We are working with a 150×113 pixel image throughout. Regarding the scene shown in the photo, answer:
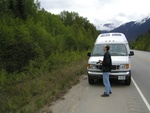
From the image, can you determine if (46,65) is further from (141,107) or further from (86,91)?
(141,107)

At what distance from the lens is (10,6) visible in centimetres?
3691

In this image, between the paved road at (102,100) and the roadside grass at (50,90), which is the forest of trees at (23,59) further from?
→ the paved road at (102,100)

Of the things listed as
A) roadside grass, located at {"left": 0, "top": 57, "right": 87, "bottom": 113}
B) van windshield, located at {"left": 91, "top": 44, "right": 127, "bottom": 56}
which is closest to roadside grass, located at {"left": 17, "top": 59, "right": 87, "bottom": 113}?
roadside grass, located at {"left": 0, "top": 57, "right": 87, "bottom": 113}

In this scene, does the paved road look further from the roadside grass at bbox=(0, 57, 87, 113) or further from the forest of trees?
the forest of trees

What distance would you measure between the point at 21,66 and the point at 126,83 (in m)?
12.3

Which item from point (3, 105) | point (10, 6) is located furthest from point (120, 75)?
point (10, 6)

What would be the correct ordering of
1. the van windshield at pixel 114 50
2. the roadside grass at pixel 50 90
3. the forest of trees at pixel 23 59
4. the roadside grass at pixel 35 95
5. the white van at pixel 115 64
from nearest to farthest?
the roadside grass at pixel 50 90 < the roadside grass at pixel 35 95 < the forest of trees at pixel 23 59 < the white van at pixel 115 64 < the van windshield at pixel 114 50

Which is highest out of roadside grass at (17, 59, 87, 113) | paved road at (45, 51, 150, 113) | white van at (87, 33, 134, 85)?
white van at (87, 33, 134, 85)

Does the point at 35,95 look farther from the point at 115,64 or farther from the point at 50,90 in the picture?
the point at 115,64

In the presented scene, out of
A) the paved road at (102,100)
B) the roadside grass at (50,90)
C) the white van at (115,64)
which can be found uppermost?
the white van at (115,64)

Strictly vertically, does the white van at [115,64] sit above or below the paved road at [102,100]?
above

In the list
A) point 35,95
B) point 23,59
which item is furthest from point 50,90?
point 23,59

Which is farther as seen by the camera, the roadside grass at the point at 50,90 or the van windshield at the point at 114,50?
the van windshield at the point at 114,50

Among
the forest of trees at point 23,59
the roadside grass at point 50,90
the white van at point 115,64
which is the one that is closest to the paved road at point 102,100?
the roadside grass at point 50,90
